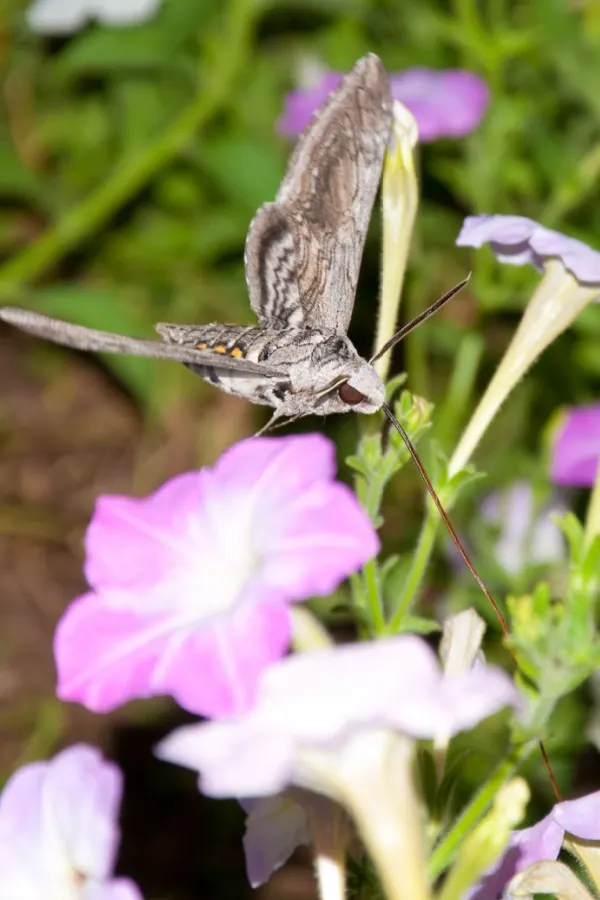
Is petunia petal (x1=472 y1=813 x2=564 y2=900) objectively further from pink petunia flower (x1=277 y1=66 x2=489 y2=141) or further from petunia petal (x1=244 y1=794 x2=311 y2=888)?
pink petunia flower (x1=277 y1=66 x2=489 y2=141)

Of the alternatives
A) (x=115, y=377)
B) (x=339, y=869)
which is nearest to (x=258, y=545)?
(x=339, y=869)

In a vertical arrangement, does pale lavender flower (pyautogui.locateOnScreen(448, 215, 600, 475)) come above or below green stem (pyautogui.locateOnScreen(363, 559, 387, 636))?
above

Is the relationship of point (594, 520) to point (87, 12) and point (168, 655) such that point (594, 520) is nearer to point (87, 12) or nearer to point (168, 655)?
point (168, 655)

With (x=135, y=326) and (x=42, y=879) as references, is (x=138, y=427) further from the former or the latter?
(x=42, y=879)

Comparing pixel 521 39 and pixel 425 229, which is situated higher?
pixel 521 39

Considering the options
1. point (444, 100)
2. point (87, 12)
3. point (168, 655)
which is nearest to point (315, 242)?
point (168, 655)

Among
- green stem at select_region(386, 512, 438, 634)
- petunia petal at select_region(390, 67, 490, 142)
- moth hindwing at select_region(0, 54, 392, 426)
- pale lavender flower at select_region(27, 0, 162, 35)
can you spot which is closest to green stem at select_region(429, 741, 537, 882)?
green stem at select_region(386, 512, 438, 634)
